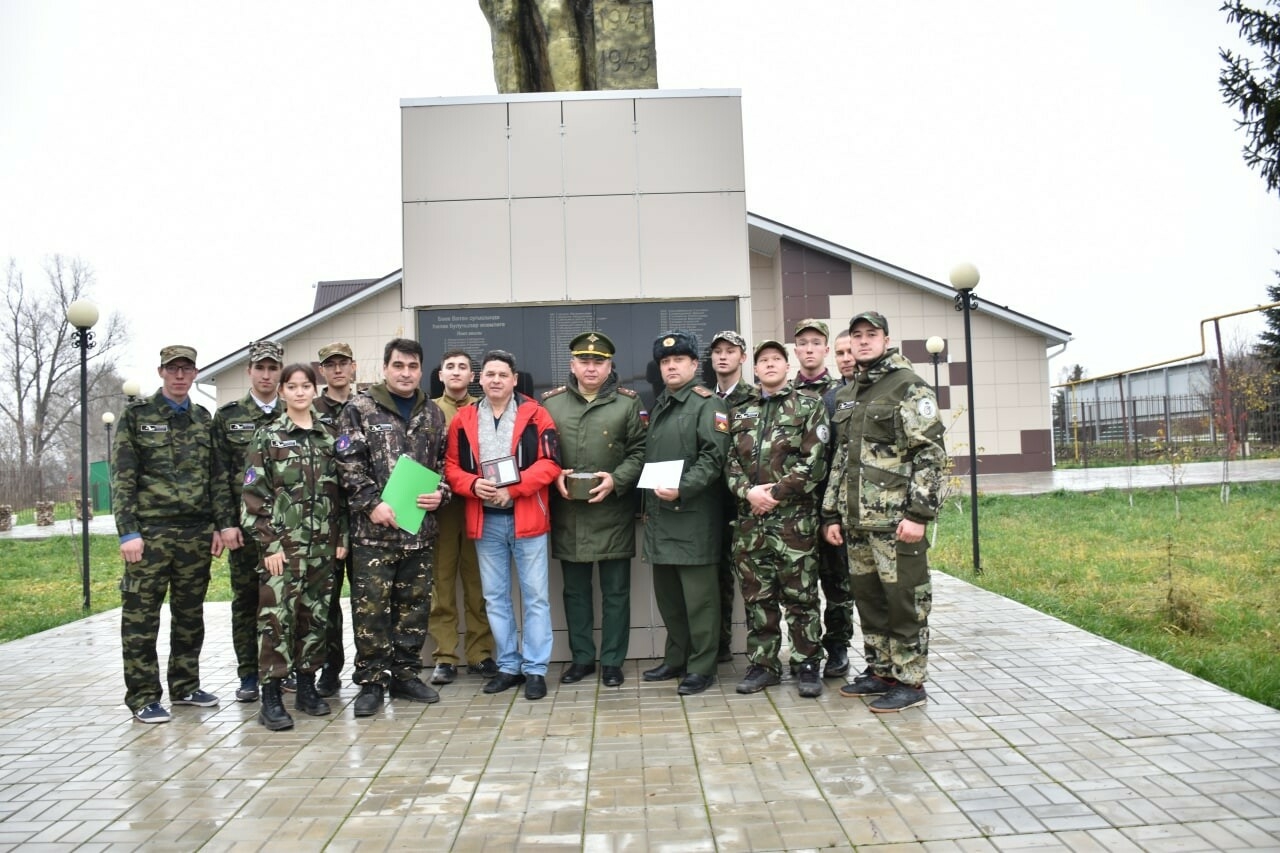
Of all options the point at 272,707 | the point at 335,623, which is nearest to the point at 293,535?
the point at 335,623

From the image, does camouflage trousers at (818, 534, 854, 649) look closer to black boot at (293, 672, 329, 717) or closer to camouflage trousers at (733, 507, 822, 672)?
camouflage trousers at (733, 507, 822, 672)

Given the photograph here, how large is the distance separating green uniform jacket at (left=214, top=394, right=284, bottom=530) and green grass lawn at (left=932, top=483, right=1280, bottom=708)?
5.34 metres

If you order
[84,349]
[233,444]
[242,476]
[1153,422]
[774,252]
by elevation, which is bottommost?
[242,476]

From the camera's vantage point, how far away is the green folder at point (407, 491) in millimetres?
4941

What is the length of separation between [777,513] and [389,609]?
2.13m

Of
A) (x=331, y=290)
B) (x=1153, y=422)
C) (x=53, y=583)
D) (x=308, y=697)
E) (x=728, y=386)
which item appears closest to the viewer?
(x=308, y=697)

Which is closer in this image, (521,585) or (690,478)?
(690,478)

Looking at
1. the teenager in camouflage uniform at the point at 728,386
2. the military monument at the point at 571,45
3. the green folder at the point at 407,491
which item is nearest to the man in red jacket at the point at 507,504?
the green folder at the point at 407,491

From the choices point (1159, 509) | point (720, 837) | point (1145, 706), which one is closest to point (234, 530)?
point (720, 837)

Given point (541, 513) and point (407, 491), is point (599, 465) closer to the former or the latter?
point (541, 513)

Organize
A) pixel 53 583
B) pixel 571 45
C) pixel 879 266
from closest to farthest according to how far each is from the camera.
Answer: pixel 571 45 < pixel 53 583 < pixel 879 266

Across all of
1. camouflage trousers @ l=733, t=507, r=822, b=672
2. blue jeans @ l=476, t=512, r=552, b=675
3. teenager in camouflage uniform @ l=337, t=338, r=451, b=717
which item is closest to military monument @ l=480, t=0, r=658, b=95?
teenager in camouflage uniform @ l=337, t=338, r=451, b=717

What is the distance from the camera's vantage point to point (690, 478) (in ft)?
16.6

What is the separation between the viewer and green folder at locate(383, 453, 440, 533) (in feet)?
16.2
